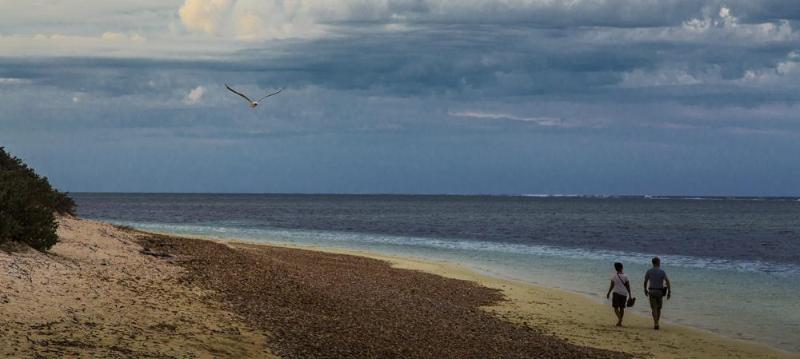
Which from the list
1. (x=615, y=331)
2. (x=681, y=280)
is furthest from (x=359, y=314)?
(x=681, y=280)

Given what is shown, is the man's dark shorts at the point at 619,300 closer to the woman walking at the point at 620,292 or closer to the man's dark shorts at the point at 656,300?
the woman walking at the point at 620,292

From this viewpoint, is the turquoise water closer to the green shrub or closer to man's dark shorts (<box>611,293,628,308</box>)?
man's dark shorts (<box>611,293,628,308</box>)

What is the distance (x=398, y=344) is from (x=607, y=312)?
10506 mm

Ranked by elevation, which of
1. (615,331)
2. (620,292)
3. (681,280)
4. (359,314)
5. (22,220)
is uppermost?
(22,220)

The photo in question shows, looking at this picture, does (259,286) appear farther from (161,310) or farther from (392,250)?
(392,250)

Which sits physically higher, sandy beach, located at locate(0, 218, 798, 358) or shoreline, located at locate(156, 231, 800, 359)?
sandy beach, located at locate(0, 218, 798, 358)

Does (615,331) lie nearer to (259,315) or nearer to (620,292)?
(620,292)

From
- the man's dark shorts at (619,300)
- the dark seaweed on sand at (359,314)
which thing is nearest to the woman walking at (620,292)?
the man's dark shorts at (619,300)

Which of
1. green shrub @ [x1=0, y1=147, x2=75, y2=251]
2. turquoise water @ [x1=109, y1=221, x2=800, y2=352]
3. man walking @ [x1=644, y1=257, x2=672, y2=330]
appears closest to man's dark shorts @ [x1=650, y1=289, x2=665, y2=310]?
man walking @ [x1=644, y1=257, x2=672, y2=330]

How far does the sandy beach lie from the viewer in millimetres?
13289

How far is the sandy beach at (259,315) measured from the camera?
43.6ft

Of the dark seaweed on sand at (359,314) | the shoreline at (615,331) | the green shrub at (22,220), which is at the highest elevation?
the green shrub at (22,220)

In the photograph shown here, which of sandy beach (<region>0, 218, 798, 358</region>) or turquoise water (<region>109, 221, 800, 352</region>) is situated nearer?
sandy beach (<region>0, 218, 798, 358</region>)

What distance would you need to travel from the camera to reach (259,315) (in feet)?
53.6
